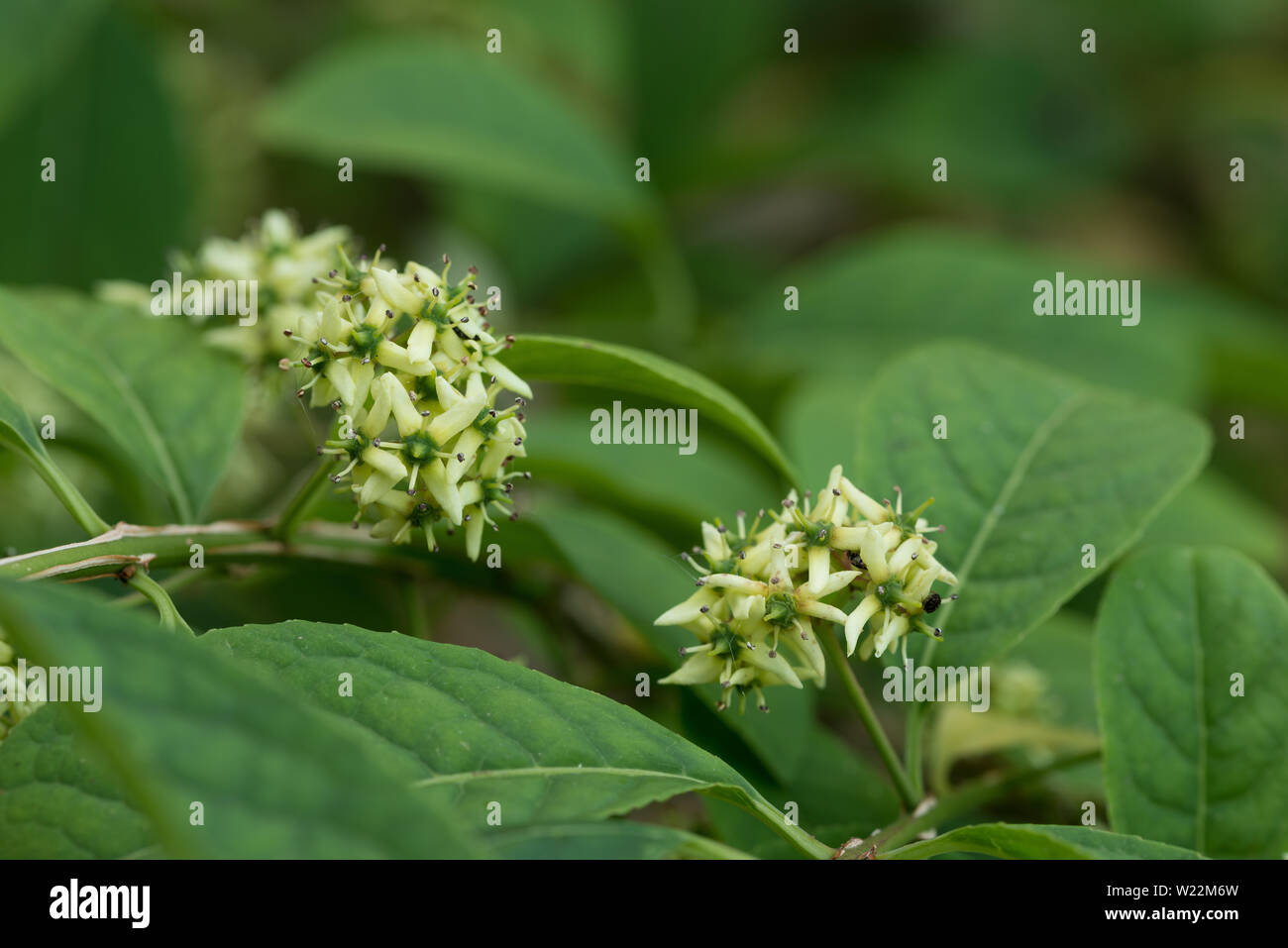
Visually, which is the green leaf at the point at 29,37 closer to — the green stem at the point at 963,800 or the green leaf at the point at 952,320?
the green leaf at the point at 952,320

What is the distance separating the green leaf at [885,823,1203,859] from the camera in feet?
4.22

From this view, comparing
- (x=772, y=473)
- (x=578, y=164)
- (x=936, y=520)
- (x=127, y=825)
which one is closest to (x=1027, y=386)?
(x=936, y=520)

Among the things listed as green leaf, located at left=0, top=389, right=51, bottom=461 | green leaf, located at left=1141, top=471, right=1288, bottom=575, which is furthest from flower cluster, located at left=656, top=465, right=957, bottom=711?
green leaf, located at left=1141, top=471, right=1288, bottom=575

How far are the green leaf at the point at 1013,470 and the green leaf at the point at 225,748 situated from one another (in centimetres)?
112

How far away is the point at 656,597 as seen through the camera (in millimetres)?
1936

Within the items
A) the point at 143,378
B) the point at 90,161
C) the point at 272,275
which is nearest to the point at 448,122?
the point at 90,161

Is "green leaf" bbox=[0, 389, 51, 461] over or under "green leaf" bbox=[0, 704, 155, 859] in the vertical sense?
over

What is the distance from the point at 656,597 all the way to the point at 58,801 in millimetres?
955

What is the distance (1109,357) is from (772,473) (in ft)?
3.63

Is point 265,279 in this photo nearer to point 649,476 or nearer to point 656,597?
point 656,597

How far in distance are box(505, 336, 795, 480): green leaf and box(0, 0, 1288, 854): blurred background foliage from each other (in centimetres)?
30

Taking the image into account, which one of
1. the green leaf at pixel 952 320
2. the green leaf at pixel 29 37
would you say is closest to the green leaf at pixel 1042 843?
the green leaf at pixel 952 320

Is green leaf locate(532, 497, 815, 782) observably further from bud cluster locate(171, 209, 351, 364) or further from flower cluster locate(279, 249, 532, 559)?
bud cluster locate(171, 209, 351, 364)

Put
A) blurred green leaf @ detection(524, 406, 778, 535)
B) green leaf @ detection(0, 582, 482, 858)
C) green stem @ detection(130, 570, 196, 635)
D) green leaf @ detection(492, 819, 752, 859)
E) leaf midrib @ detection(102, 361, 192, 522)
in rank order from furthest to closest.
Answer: blurred green leaf @ detection(524, 406, 778, 535) → leaf midrib @ detection(102, 361, 192, 522) → green stem @ detection(130, 570, 196, 635) → green leaf @ detection(492, 819, 752, 859) → green leaf @ detection(0, 582, 482, 858)
